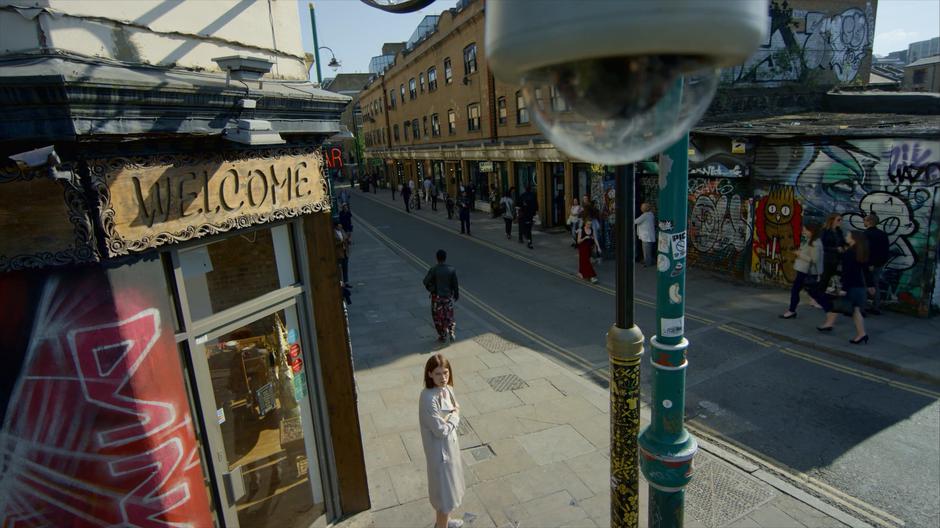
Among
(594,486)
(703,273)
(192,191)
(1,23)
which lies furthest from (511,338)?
(1,23)

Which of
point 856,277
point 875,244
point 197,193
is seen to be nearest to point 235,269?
point 197,193

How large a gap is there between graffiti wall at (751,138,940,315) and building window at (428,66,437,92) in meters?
25.5

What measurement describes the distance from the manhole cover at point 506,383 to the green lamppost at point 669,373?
5.02 metres

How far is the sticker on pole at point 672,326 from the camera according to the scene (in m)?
3.17

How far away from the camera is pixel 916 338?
919 cm

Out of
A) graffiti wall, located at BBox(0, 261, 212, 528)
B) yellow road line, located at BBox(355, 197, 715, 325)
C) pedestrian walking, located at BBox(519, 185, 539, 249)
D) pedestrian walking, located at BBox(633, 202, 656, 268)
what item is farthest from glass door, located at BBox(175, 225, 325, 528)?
pedestrian walking, located at BBox(519, 185, 539, 249)

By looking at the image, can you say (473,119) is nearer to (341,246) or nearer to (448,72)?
(448,72)

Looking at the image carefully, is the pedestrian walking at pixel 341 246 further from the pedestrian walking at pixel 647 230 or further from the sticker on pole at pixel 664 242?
the sticker on pole at pixel 664 242

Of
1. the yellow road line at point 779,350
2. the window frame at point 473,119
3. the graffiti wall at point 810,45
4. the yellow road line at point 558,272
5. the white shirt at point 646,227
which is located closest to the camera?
the yellow road line at point 779,350

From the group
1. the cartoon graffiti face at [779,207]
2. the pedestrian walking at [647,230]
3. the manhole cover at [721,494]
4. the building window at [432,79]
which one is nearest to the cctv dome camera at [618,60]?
the manhole cover at [721,494]

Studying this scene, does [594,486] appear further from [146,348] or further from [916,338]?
[916,338]

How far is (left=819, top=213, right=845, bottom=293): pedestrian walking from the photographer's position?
10.6 meters

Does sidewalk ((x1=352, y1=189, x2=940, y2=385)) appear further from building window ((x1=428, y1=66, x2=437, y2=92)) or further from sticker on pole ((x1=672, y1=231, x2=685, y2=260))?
building window ((x1=428, y1=66, x2=437, y2=92))

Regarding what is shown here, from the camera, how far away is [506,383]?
334 inches
